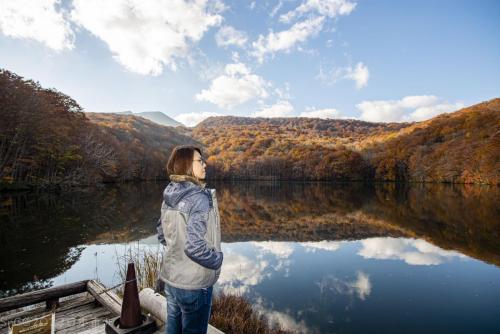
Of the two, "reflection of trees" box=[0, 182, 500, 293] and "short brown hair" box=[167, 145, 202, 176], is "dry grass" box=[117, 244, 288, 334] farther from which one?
"short brown hair" box=[167, 145, 202, 176]

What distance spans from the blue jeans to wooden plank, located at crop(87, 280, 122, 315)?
5.67ft

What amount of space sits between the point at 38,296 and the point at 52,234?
1059 cm

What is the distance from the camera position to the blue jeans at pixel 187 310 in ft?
8.41

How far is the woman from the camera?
96.0 inches

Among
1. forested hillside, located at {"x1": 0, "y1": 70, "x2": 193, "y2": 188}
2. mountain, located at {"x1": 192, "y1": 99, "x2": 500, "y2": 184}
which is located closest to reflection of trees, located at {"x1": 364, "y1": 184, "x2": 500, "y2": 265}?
forested hillside, located at {"x1": 0, "y1": 70, "x2": 193, "y2": 188}

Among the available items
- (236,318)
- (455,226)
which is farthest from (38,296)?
(455,226)

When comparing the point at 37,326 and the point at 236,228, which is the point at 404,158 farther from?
the point at 37,326

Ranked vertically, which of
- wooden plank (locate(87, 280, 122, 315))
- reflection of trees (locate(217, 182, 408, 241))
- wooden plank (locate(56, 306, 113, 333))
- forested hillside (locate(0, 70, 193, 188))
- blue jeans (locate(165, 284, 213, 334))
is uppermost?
forested hillside (locate(0, 70, 193, 188))

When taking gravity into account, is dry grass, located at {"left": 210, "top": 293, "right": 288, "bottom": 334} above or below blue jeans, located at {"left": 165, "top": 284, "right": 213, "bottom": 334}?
below

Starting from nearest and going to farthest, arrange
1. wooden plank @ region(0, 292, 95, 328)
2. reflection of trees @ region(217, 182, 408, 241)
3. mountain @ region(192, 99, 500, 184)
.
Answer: wooden plank @ region(0, 292, 95, 328), reflection of trees @ region(217, 182, 408, 241), mountain @ region(192, 99, 500, 184)

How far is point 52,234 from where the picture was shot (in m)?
13.3

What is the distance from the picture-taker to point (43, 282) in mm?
7699

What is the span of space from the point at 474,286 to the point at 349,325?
4.77 meters

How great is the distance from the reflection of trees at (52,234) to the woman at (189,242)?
5251 millimetres
